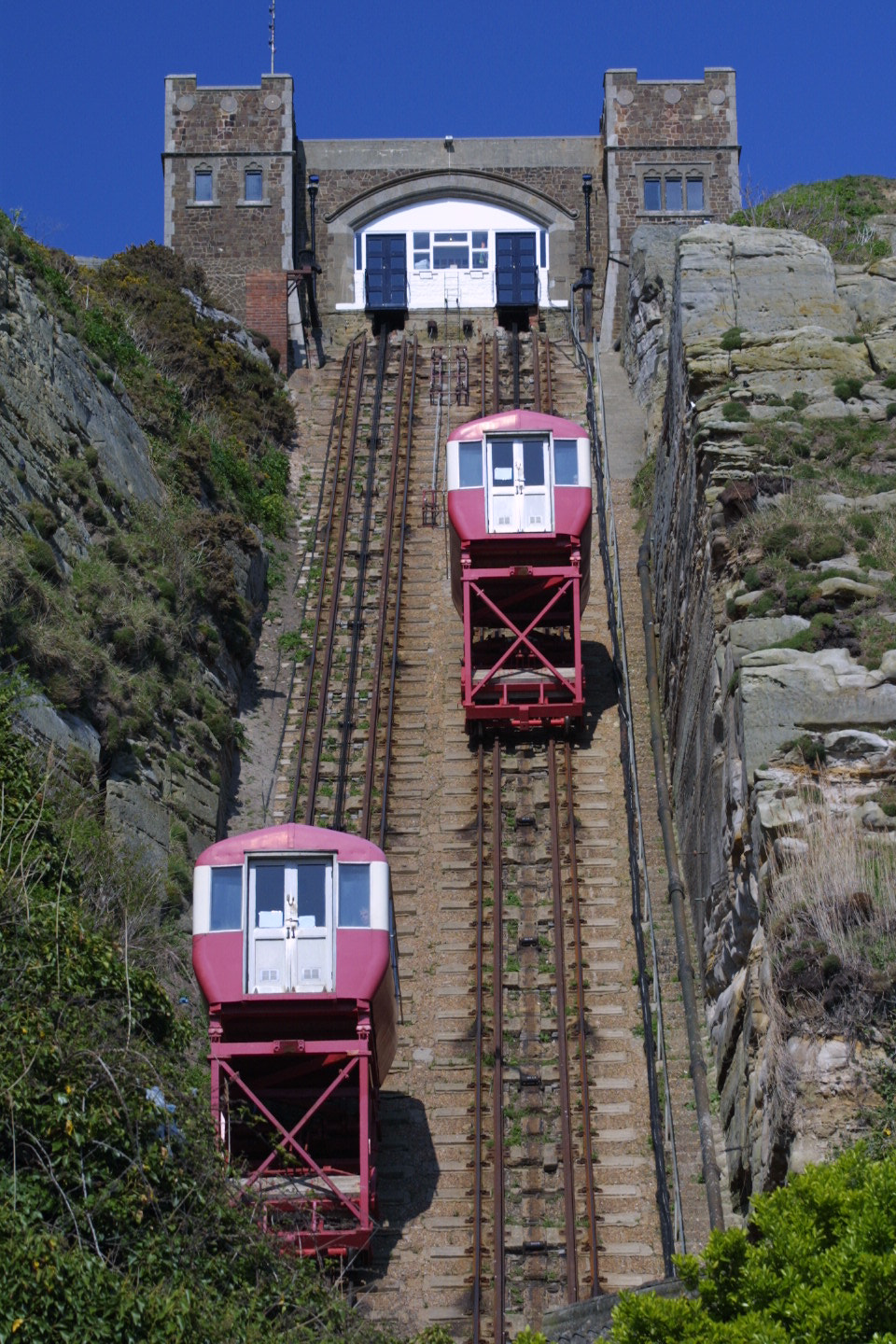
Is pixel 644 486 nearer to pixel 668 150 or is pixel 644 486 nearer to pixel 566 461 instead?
pixel 566 461

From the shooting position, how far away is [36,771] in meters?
18.5

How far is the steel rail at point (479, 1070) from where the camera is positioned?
646 inches

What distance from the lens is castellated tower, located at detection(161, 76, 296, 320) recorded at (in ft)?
146

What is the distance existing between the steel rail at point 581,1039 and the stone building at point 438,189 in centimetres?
2348

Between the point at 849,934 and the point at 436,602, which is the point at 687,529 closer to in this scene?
the point at 436,602

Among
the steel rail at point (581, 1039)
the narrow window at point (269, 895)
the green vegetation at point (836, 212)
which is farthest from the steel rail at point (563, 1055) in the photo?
the green vegetation at point (836, 212)

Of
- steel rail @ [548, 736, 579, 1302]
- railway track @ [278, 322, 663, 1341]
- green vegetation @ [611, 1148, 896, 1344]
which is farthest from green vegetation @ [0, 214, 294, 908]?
green vegetation @ [611, 1148, 896, 1344]

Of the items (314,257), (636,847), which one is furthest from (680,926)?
(314,257)

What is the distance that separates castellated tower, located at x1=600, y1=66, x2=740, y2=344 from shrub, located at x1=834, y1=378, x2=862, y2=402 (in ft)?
69.5

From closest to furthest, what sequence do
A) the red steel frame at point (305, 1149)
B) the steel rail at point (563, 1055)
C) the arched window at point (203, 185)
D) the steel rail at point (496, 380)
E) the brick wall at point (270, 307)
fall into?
the red steel frame at point (305, 1149)
the steel rail at point (563, 1055)
the steel rail at point (496, 380)
the brick wall at point (270, 307)
the arched window at point (203, 185)

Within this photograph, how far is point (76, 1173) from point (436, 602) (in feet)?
54.7

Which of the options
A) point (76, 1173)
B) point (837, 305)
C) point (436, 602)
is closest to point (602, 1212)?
point (76, 1173)

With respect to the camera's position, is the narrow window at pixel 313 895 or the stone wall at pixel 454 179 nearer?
the narrow window at pixel 313 895

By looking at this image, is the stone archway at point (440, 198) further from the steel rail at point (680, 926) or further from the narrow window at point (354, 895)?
the narrow window at point (354, 895)
